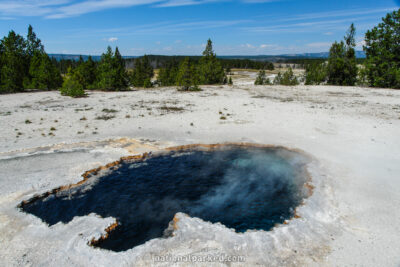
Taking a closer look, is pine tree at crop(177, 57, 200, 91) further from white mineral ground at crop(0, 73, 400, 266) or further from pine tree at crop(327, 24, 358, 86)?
pine tree at crop(327, 24, 358, 86)

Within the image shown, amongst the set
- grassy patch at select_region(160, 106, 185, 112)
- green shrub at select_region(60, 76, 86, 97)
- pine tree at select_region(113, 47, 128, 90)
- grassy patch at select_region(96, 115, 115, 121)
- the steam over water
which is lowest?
the steam over water

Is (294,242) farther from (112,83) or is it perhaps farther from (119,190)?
(112,83)

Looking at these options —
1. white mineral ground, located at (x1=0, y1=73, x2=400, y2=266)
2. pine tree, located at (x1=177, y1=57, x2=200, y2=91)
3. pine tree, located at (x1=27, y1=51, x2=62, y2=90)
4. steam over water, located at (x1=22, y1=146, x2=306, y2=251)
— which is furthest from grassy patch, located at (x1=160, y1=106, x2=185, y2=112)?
pine tree, located at (x1=27, y1=51, x2=62, y2=90)

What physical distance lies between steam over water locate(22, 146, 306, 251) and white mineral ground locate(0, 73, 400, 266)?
615 millimetres

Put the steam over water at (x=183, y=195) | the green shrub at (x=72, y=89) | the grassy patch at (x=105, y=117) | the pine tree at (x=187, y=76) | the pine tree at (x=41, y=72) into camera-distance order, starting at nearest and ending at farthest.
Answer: the steam over water at (x=183, y=195), the grassy patch at (x=105, y=117), the green shrub at (x=72, y=89), the pine tree at (x=41, y=72), the pine tree at (x=187, y=76)

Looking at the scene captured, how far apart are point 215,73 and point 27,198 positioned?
48.4 meters

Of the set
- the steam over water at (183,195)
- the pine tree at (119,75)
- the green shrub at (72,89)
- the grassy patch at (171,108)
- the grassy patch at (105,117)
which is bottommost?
the steam over water at (183,195)

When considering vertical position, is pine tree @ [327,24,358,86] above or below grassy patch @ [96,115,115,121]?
above

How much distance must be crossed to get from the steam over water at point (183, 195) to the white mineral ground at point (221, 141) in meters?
0.61

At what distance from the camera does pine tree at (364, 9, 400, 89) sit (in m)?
42.5

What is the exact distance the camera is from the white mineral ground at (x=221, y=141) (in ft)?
23.6

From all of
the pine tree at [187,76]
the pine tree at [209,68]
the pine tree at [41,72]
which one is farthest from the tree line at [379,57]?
the pine tree at [41,72]

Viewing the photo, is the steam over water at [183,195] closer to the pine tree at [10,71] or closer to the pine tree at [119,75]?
the pine tree at [119,75]

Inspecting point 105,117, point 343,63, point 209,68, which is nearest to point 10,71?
point 105,117
